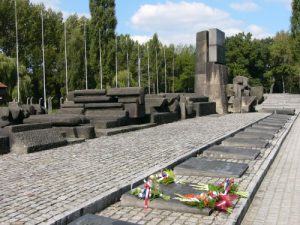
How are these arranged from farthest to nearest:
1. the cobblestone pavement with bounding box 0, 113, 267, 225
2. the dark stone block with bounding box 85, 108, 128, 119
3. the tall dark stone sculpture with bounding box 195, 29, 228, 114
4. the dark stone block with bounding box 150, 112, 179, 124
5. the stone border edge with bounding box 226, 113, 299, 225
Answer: the tall dark stone sculpture with bounding box 195, 29, 228, 114, the dark stone block with bounding box 150, 112, 179, 124, the dark stone block with bounding box 85, 108, 128, 119, the cobblestone pavement with bounding box 0, 113, 267, 225, the stone border edge with bounding box 226, 113, 299, 225

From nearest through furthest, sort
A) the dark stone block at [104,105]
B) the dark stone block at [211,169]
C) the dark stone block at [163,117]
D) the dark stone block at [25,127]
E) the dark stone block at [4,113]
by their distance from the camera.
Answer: the dark stone block at [211,169]
the dark stone block at [25,127]
the dark stone block at [4,113]
the dark stone block at [104,105]
the dark stone block at [163,117]

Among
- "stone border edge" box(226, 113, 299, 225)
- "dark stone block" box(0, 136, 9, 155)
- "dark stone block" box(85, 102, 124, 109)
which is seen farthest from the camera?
"dark stone block" box(85, 102, 124, 109)

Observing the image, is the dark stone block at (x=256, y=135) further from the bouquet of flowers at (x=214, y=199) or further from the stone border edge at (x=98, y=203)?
the bouquet of flowers at (x=214, y=199)

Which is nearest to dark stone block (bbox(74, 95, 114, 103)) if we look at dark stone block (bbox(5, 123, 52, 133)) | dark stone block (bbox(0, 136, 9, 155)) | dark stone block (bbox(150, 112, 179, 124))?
dark stone block (bbox(150, 112, 179, 124))

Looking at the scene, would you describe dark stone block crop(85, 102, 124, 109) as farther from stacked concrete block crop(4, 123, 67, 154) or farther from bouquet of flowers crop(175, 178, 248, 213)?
bouquet of flowers crop(175, 178, 248, 213)

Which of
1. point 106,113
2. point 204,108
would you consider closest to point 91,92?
point 106,113

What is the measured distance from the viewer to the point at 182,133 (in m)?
13.5

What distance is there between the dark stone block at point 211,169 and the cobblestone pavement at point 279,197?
48 centimetres

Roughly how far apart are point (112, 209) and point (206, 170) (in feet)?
7.81

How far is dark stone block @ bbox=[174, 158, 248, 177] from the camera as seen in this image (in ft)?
22.9

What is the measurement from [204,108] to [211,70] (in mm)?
3044

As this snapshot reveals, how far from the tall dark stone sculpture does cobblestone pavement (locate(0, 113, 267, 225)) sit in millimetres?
12899

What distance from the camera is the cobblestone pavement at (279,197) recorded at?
5.07 m

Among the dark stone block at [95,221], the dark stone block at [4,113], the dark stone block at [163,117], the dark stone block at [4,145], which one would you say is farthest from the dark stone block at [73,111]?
the dark stone block at [95,221]
